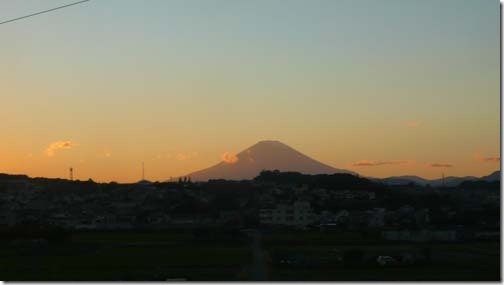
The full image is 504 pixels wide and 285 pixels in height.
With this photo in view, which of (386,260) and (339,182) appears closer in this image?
(386,260)

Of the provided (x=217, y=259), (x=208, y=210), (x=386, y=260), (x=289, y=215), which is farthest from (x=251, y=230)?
(x=386, y=260)

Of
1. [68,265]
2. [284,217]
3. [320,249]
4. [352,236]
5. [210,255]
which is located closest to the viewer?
[68,265]

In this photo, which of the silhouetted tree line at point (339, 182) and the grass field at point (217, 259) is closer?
the grass field at point (217, 259)

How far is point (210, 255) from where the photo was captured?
13.7m

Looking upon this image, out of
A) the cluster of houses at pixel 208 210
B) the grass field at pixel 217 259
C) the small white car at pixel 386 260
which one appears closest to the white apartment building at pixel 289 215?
the cluster of houses at pixel 208 210

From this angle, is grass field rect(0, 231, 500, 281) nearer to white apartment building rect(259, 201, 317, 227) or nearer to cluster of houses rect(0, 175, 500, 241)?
cluster of houses rect(0, 175, 500, 241)

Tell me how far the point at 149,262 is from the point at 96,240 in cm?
565

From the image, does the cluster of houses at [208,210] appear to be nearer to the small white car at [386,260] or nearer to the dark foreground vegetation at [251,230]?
the dark foreground vegetation at [251,230]

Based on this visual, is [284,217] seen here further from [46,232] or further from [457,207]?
[46,232]

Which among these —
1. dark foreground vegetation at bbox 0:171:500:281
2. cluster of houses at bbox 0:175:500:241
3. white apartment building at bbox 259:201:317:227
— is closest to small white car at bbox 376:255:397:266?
dark foreground vegetation at bbox 0:171:500:281

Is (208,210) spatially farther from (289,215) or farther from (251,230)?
(251,230)

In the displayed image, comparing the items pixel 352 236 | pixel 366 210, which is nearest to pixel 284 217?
pixel 366 210

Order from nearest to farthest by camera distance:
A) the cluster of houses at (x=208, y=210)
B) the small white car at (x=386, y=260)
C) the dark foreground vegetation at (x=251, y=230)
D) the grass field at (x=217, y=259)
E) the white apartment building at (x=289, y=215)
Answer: the grass field at (x=217, y=259) → the dark foreground vegetation at (x=251, y=230) → the small white car at (x=386, y=260) → the cluster of houses at (x=208, y=210) → the white apartment building at (x=289, y=215)

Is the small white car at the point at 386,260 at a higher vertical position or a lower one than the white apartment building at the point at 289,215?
lower
